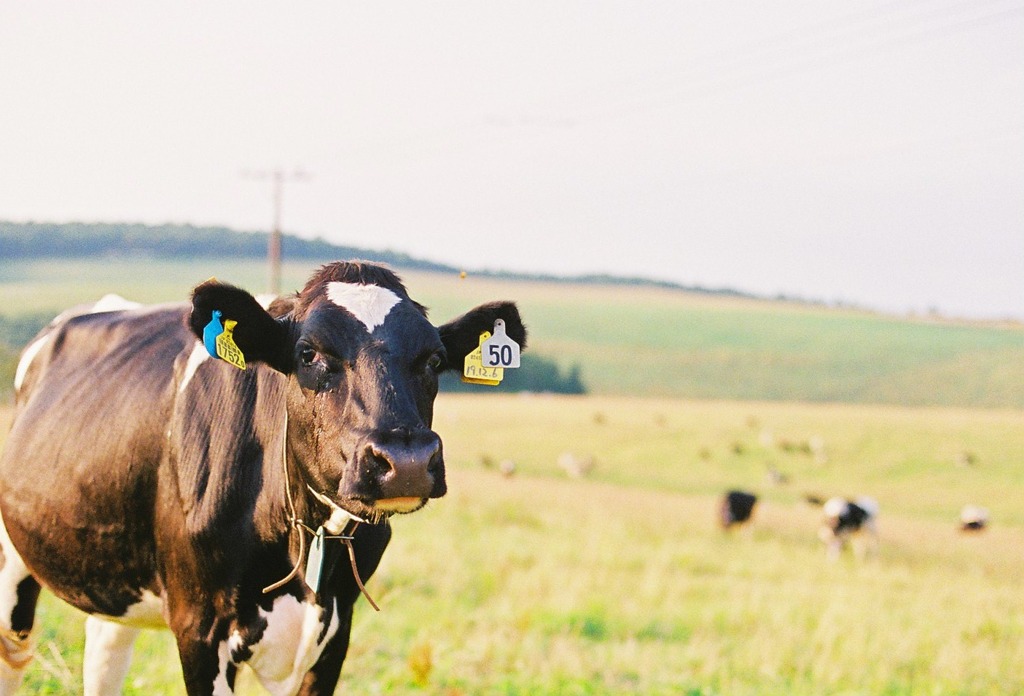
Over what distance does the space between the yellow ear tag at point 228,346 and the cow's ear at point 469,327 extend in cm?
83

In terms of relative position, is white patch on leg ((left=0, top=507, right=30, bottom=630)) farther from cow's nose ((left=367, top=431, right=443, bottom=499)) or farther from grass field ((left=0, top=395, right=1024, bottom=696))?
cow's nose ((left=367, top=431, right=443, bottom=499))

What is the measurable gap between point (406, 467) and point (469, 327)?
44.1 inches

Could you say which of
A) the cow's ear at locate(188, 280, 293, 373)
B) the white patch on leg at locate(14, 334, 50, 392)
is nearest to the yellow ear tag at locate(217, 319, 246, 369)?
the cow's ear at locate(188, 280, 293, 373)

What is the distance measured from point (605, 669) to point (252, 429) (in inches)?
186

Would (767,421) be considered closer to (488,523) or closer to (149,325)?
(488,523)

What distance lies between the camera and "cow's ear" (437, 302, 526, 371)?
4.23 m

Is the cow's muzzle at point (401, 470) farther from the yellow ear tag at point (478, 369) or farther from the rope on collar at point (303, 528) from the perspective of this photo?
the yellow ear tag at point (478, 369)

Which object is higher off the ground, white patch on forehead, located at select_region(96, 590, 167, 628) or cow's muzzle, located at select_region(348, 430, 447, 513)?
cow's muzzle, located at select_region(348, 430, 447, 513)

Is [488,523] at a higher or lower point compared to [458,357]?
lower

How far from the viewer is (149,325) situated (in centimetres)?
509

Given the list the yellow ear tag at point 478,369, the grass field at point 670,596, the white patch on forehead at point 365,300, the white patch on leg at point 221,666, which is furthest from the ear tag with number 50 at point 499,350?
the grass field at point 670,596

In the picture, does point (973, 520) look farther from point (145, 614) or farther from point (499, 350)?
point (145, 614)

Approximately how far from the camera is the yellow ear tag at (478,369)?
4.27 metres

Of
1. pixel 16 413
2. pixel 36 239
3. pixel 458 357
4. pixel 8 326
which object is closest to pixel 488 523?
pixel 36 239
